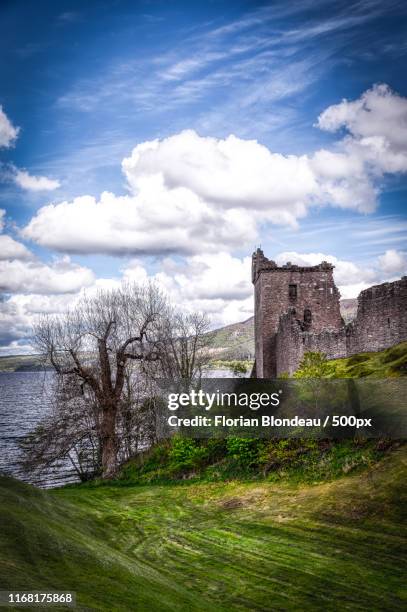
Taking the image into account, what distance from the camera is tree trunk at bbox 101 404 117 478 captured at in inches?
1150

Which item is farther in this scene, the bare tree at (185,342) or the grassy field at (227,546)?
the bare tree at (185,342)

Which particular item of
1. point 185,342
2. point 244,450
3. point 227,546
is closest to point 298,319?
point 185,342

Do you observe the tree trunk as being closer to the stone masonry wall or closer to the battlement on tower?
the stone masonry wall

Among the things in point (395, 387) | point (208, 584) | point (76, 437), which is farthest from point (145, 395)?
point (208, 584)

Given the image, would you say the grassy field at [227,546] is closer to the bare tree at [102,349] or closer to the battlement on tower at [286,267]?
the bare tree at [102,349]

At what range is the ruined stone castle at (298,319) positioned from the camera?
109 feet

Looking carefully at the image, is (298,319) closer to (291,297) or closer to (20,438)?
(291,297)

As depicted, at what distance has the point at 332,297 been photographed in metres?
45.8

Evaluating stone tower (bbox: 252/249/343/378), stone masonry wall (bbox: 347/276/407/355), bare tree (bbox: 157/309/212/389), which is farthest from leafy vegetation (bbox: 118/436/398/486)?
stone tower (bbox: 252/249/343/378)

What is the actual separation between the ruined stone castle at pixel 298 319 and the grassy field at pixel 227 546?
51.2 feet

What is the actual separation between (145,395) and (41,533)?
69.9 feet

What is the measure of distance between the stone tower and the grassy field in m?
26.8

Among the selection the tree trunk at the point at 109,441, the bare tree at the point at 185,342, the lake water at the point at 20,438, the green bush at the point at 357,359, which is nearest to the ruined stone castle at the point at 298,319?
the green bush at the point at 357,359

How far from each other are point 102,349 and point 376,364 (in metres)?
14.8
